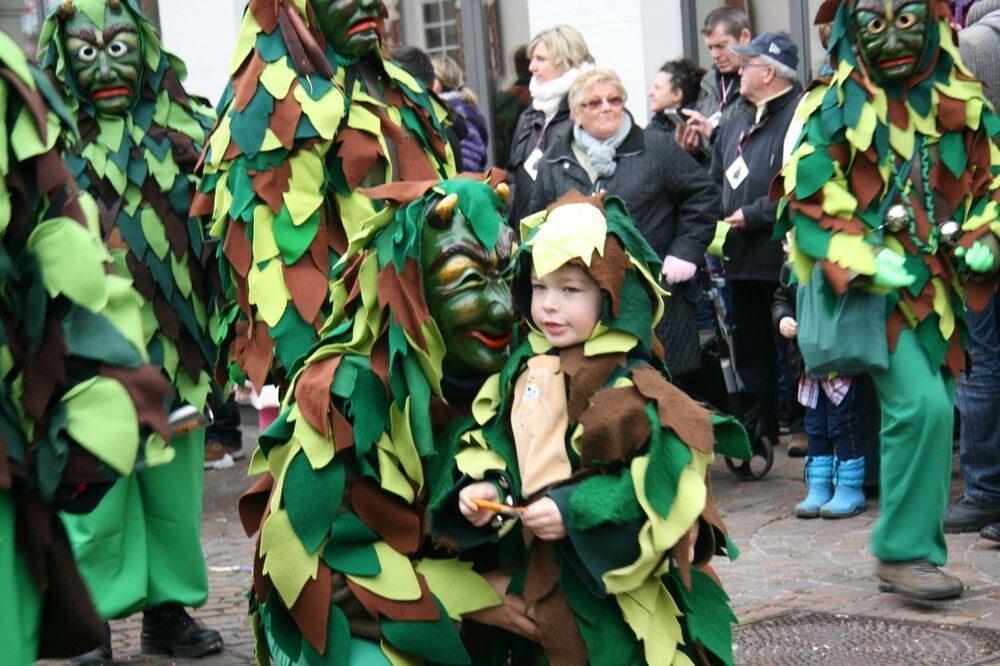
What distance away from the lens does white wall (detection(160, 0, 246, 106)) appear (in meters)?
13.1

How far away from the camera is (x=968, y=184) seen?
18.2ft

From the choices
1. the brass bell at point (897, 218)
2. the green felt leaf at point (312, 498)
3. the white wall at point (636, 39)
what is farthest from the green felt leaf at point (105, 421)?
the white wall at point (636, 39)

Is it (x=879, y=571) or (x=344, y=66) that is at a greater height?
(x=344, y=66)

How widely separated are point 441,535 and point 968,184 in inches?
109

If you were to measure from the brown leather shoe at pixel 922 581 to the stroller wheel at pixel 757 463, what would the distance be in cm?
244

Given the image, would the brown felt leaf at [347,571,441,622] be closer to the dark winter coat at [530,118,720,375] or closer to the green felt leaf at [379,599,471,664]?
the green felt leaf at [379,599,471,664]

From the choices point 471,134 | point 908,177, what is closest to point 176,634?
point 908,177

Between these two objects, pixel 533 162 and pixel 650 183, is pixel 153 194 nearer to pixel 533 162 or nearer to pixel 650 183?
pixel 650 183

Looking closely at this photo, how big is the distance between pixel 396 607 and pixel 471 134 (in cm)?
592

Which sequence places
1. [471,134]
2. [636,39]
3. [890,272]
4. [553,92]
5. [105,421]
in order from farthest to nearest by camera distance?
[636,39]
[471,134]
[553,92]
[890,272]
[105,421]

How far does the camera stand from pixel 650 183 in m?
7.79

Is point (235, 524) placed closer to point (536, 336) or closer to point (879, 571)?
point (879, 571)

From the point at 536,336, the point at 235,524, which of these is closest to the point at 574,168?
the point at 235,524

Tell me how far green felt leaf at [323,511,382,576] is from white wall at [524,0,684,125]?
752 centimetres
